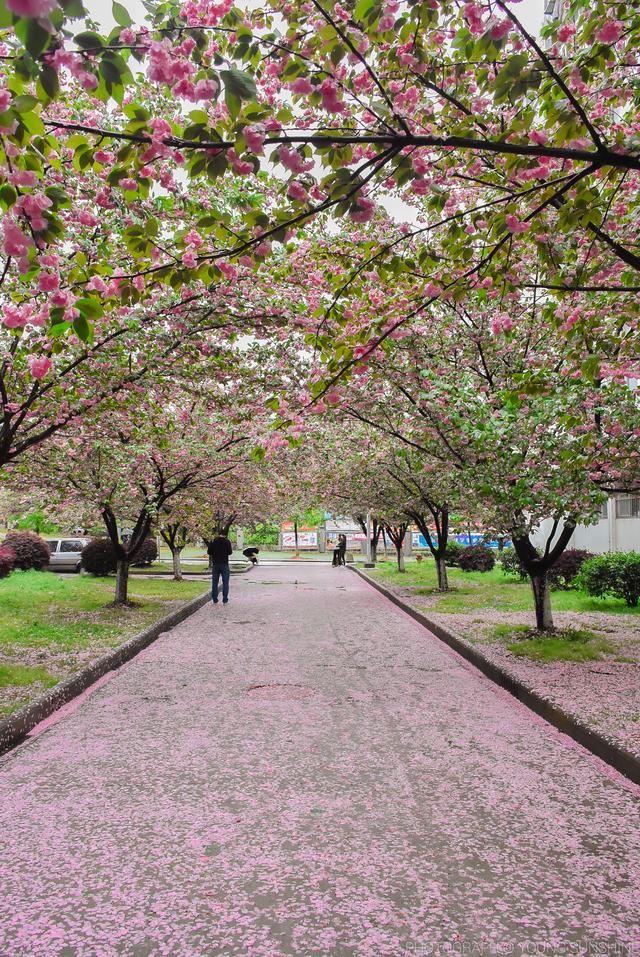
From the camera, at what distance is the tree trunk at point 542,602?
36.8 feet

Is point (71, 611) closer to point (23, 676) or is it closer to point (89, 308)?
point (23, 676)

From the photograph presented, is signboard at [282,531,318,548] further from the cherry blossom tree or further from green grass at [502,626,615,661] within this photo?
green grass at [502,626,615,661]

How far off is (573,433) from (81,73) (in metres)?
7.82

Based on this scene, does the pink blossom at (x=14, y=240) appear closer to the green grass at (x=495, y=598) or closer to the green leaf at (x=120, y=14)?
the green leaf at (x=120, y=14)

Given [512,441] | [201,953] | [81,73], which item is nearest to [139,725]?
[201,953]

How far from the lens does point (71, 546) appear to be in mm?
33844

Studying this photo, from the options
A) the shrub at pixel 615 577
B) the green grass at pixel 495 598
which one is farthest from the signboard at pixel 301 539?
the shrub at pixel 615 577

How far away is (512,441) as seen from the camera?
363 inches

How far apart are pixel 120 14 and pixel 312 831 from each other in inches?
175

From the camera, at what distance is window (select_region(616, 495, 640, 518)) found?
72.5 feet

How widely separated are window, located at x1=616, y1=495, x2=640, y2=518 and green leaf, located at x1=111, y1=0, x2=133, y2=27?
2199 cm

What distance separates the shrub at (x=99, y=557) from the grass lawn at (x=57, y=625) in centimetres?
552

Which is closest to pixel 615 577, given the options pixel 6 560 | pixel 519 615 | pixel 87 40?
pixel 519 615

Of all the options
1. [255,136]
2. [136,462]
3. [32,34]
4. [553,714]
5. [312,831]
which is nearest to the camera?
[32,34]
